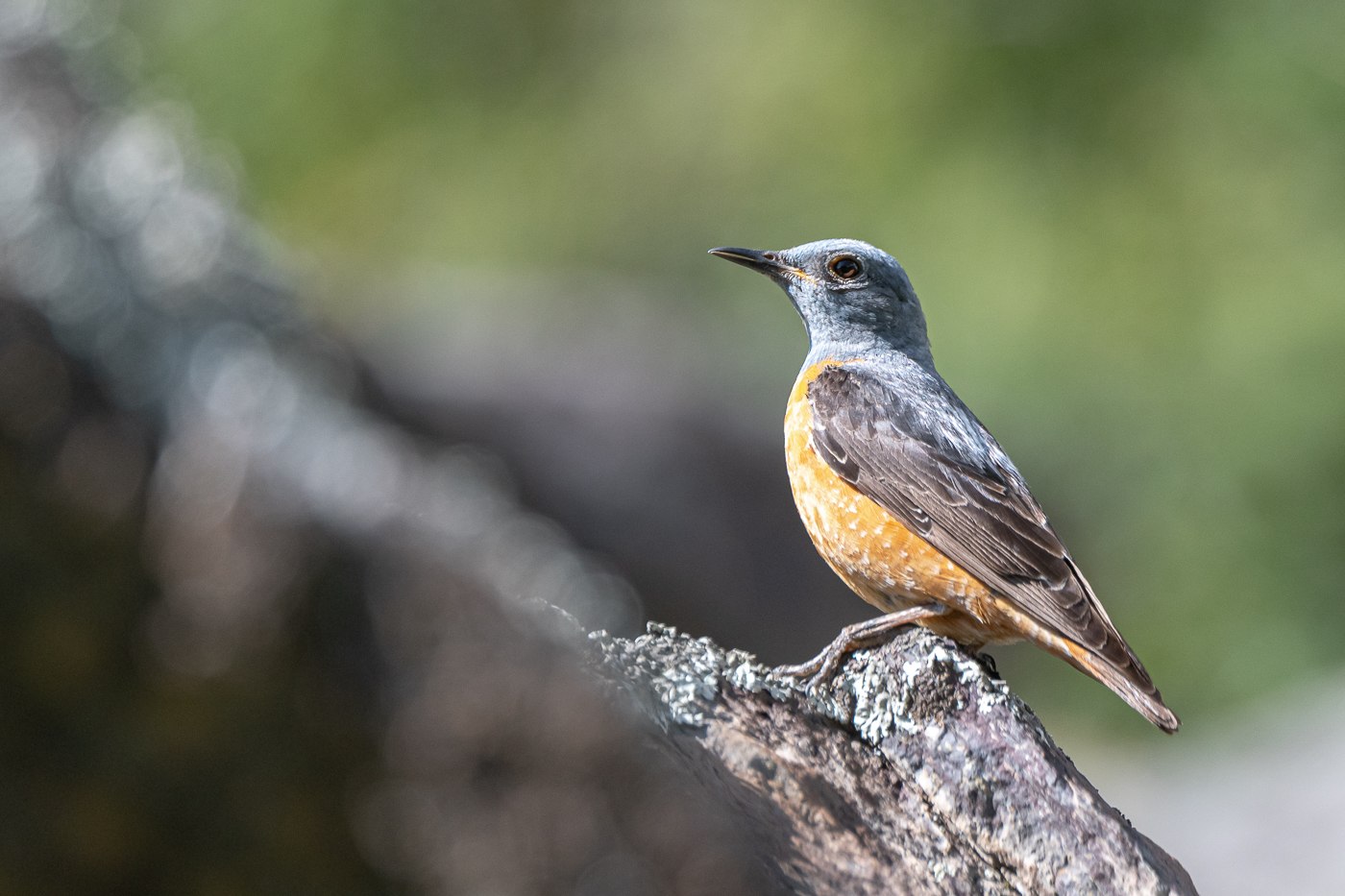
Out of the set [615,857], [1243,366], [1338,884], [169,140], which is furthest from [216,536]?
[1243,366]

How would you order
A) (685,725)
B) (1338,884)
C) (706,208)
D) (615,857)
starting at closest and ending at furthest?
(615,857) → (685,725) → (1338,884) → (706,208)

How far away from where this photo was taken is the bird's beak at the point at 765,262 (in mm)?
5395

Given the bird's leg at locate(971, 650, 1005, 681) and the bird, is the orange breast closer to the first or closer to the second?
the bird

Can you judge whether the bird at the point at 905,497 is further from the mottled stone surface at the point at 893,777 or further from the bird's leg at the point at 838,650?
the mottled stone surface at the point at 893,777

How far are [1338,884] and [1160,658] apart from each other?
16.9 feet

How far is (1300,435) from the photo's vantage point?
14875mm

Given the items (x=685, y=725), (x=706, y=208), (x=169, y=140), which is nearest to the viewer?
(x=685, y=725)

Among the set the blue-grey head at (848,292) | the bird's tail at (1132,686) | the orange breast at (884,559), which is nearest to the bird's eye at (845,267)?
the blue-grey head at (848,292)

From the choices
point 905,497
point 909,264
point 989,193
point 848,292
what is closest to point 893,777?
point 905,497

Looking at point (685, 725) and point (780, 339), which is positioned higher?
point (780, 339)

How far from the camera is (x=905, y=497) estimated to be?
5.09m

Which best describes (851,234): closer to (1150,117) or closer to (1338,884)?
(1150,117)

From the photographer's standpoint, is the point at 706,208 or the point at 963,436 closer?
the point at 963,436

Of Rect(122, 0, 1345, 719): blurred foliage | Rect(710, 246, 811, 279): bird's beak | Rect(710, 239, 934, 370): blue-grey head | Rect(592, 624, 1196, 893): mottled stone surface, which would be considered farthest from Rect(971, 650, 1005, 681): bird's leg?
Rect(122, 0, 1345, 719): blurred foliage
